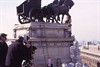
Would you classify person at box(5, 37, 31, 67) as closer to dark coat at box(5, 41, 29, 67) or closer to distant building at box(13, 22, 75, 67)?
dark coat at box(5, 41, 29, 67)

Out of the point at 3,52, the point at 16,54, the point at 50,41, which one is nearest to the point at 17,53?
the point at 16,54

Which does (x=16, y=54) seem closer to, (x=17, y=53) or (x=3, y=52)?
(x=17, y=53)

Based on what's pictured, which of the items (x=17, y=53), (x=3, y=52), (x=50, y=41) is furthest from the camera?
(x=50, y=41)

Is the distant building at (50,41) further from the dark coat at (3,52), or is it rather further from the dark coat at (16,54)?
the dark coat at (16,54)

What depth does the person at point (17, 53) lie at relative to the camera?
7.70 meters

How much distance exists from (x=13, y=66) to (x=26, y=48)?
53 centimetres

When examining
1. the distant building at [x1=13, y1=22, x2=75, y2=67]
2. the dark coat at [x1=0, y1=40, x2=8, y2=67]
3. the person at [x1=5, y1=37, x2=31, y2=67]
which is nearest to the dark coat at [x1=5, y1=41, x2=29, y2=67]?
the person at [x1=5, y1=37, x2=31, y2=67]

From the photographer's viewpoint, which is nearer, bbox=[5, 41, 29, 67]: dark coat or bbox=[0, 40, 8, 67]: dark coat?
bbox=[5, 41, 29, 67]: dark coat

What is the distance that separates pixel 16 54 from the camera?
7.77 metres

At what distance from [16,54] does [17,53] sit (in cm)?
4

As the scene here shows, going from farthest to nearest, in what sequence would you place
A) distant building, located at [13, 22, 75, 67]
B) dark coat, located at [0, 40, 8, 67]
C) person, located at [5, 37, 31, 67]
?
distant building, located at [13, 22, 75, 67] < dark coat, located at [0, 40, 8, 67] < person, located at [5, 37, 31, 67]

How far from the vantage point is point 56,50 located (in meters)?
21.6

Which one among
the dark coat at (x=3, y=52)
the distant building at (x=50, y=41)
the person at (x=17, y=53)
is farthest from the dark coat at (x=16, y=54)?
the distant building at (x=50, y=41)

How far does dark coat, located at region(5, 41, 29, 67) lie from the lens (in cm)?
770
